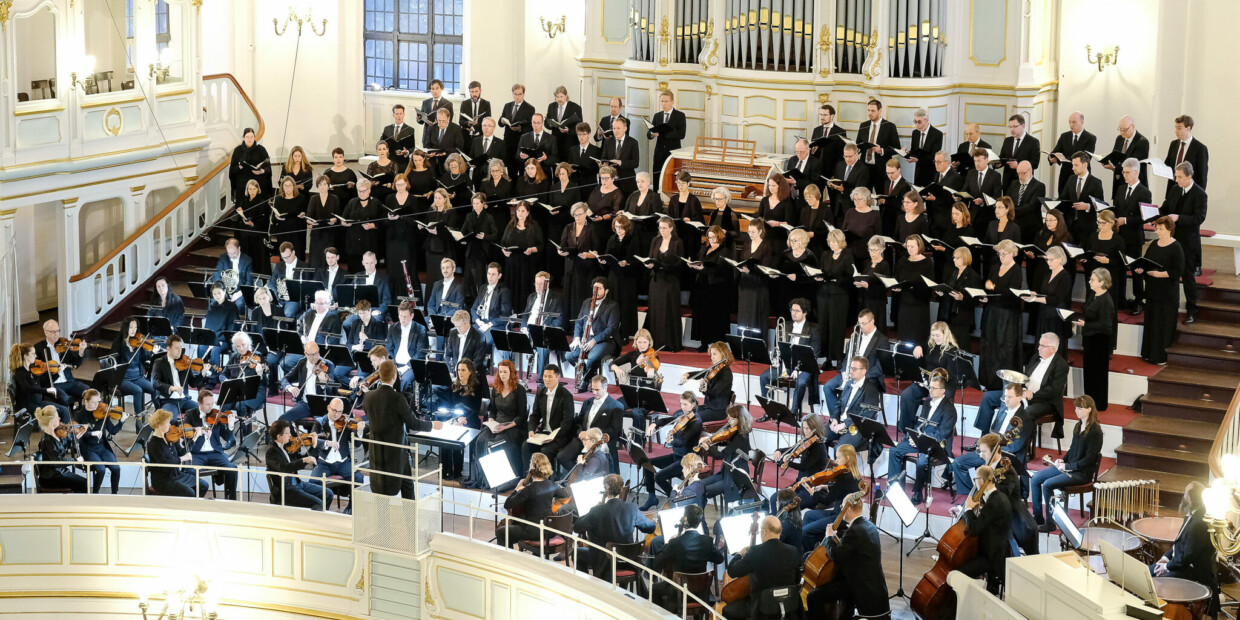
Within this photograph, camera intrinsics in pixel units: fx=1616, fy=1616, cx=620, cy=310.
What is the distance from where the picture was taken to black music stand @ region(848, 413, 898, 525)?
1155cm

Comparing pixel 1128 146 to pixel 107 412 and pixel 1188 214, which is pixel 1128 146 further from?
pixel 107 412

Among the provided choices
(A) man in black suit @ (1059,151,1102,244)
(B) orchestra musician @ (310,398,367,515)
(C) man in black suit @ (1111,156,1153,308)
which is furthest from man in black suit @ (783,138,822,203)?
(B) orchestra musician @ (310,398,367,515)

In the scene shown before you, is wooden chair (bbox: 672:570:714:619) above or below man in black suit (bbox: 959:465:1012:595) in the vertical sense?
below

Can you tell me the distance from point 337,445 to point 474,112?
5597mm

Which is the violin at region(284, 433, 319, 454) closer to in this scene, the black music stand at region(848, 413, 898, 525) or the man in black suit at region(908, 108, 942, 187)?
the black music stand at region(848, 413, 898, 525)

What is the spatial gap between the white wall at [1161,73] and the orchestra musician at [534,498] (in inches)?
310

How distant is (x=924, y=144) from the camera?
1557 cm

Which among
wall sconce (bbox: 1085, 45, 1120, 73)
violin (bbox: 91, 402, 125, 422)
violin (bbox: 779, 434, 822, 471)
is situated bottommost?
violin (bbox: 91, 402, 125, 422)

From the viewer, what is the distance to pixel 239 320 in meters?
16.0

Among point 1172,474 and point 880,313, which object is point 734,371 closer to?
point 880,313

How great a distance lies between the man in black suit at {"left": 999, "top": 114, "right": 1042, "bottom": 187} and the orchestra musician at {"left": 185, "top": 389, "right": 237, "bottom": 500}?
742 cm

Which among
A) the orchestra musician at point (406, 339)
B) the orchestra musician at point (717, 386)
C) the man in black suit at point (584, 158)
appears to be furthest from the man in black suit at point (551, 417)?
the man in black suit at point (584, 158)

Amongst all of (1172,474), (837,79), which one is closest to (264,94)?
(837,79)

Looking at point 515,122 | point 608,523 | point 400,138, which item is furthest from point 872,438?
point 400,138
